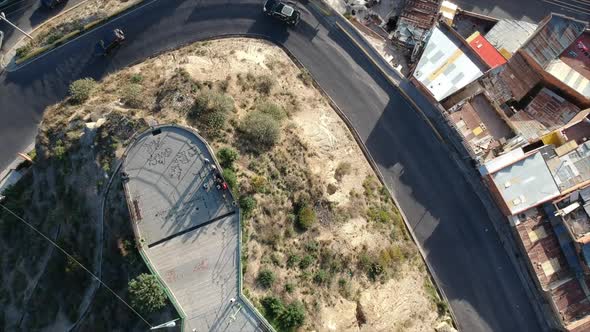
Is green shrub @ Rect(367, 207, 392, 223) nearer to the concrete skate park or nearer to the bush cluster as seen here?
the bush cluster

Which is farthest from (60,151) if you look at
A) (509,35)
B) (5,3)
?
(509,35)

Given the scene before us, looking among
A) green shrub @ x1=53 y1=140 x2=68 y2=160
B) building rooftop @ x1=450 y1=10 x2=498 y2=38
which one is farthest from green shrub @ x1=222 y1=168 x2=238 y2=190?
building rooftop @ x1=450 y1=10 x2=498 y2=38

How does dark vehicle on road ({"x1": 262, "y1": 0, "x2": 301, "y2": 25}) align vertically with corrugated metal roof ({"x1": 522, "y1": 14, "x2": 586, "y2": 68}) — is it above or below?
above

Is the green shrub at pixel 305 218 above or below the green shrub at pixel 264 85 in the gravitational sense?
below

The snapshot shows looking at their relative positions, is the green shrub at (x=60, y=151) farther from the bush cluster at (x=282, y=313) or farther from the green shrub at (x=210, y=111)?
the bush cluster at (x=282, y=313)

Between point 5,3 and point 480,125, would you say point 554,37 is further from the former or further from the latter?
point 5,3

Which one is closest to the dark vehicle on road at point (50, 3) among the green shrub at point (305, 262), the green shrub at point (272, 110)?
the green shrub at point (272, 110)
